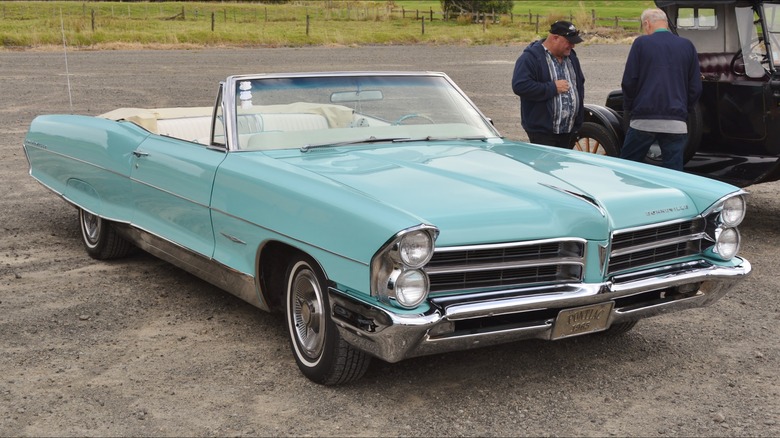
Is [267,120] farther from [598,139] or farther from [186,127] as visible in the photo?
[598,139]

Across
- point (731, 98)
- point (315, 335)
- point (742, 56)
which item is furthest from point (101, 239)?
point (742, 56)

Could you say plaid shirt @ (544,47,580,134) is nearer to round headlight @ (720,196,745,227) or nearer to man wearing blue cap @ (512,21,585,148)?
man wearing blue cap @ (512,21,585,148)

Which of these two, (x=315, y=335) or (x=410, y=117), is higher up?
(x=410, y=117)

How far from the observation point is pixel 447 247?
3.85m

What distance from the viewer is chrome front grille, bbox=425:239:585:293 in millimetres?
3908

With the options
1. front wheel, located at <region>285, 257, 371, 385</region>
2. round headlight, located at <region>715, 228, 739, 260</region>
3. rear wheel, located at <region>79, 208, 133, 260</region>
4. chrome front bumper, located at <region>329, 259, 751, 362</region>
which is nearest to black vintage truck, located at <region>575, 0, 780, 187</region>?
round headlight, located at <region>715, 228, 739, 260</region>

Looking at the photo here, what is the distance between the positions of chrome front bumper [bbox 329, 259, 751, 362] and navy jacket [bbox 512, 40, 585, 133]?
2770 millimetres

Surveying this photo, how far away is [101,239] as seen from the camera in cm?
647

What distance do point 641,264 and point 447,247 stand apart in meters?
1.10

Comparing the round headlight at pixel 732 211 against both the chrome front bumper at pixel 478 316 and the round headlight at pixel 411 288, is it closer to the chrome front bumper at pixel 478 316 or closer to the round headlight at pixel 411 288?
the chrome front bumper at pixel 478 316

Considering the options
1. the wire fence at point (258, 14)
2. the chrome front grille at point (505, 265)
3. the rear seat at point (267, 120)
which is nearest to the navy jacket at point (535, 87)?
the rear seat at point (267, 120)

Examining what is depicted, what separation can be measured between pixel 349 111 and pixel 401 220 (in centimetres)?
187

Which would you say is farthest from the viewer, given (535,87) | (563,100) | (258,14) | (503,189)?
(258,14)

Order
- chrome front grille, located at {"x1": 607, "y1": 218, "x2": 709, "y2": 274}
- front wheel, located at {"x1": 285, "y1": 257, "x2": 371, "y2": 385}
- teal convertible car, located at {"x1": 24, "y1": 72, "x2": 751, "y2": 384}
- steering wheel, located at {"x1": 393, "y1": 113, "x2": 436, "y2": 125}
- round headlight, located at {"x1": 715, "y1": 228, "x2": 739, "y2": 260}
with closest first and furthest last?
teal convertible car, located at {"x1": 24, "y1": 72, "x2": 751, "y2": 384} < front wheel, located at {"x1": 285, "y1": 257, "x2": 371, "y2": 385} < chrome front grille, located at {"x1": 607, "y1": 218, "x2": 709, "y2": 274} < round headlight, located at {"x1": 715, "y1": 228, "x2": 739, "y2": 260} < steering wheel, located at {"x1": 393, "y1": 113, "x2": 436, "y2": 125}
